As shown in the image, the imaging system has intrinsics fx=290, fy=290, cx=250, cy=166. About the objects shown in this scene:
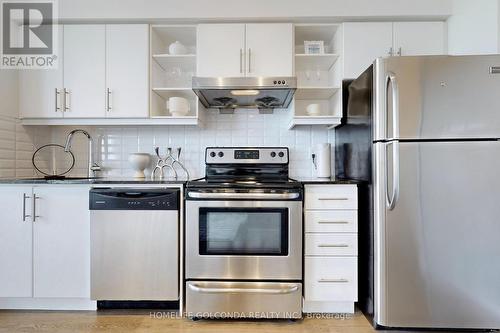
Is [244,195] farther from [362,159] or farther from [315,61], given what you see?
[315,61]

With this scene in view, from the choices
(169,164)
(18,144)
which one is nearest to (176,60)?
(169,164)

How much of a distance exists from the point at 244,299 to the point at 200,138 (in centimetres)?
139

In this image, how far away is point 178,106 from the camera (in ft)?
7.59

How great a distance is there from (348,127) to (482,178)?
34.8 inches

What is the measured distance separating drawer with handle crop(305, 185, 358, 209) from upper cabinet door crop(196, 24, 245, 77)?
3.40 feet

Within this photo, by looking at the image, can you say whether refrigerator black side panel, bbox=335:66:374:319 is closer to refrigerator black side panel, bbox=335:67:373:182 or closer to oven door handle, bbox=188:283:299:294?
refrigerator black side panel, bbox=335:67:373:182

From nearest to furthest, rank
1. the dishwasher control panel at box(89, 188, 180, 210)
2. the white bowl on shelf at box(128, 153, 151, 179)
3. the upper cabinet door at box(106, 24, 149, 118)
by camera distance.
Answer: the dishwasher control panel at box(89, 188, 180, 210) → the upper cabinet door at box(106, 24, 149, 118) → the white bowl on shelf at box(128, 153, 151, 179)

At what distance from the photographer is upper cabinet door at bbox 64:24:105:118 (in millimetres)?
2260

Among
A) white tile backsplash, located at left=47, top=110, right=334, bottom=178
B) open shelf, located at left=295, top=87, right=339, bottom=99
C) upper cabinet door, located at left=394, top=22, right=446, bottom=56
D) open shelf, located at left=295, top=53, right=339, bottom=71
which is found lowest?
white tile backsplash, located at left=47, top=110, right=334, bottom=178

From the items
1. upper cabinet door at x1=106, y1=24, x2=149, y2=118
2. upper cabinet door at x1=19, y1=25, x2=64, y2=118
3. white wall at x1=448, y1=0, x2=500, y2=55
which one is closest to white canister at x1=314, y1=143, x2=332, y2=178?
white wall at x1=448, y1=0, x2=500, y2=55

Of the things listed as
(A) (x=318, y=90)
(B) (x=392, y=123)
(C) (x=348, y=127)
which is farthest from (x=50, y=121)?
(B) (x=392, y=123)

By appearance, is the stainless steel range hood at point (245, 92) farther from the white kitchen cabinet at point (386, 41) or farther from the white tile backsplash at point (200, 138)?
the white kitchen cabinet at point (386, 41)

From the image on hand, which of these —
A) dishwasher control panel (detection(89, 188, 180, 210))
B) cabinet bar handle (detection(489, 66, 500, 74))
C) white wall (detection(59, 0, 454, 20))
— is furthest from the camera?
white wall (detection(59, 0, 454, 20))

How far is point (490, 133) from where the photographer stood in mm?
1651
